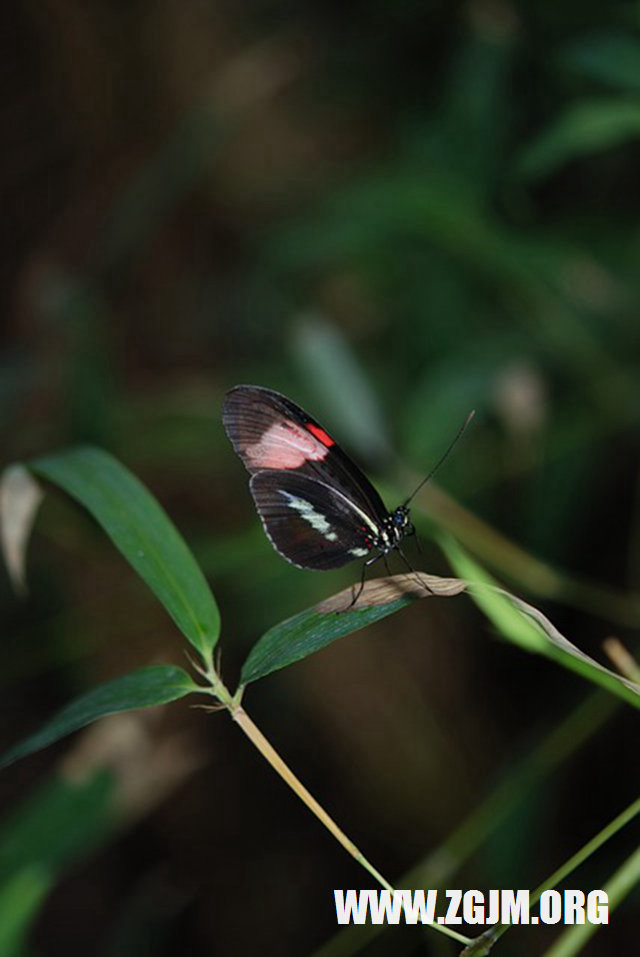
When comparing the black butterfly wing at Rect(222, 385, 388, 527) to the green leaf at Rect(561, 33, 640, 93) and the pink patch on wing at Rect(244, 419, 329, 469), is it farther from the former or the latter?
the green leaf at Rect(561, 33, 640, 93)

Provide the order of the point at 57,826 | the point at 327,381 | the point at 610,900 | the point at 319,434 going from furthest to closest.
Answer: the point at 327,381, the point at 57,826, the point at 319,434, the point at 610,900

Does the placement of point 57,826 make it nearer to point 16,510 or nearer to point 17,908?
point 17,908

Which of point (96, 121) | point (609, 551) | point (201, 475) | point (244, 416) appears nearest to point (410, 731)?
point (609, 551)

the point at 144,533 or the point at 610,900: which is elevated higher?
the point at 144,533

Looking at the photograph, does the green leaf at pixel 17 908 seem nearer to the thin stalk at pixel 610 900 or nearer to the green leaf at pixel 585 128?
the thin stalk at pixel 610 900

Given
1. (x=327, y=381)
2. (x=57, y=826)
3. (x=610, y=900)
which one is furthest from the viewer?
(x=327, y=381)

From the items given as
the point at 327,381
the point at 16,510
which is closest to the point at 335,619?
the point at 16,510

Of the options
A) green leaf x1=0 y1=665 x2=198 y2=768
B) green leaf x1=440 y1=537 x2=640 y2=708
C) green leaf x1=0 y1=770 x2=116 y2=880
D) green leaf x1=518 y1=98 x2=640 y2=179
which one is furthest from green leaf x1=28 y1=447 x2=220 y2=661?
green leaf x1=518 y1=98 x2=640 y2=179

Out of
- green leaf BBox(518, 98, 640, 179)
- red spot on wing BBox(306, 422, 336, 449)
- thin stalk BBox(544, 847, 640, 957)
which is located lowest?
thin stalk BBox(544, 847, 640, 957)
